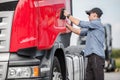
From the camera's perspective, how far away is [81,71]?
12.5 m

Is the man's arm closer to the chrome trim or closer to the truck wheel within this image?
the truck wheel

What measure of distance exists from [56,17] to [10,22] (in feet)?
4.46

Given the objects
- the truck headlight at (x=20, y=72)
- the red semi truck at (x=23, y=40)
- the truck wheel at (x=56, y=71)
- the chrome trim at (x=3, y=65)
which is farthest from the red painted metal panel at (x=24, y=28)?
the truck wheel at (x=56, y=71)

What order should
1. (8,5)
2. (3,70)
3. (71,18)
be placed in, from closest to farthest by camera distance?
(3,70) < (8,5) < (71,18)

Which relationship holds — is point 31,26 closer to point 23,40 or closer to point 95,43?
point 23,40

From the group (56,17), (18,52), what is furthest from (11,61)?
(56,17)

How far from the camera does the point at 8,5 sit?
8305 millimetres

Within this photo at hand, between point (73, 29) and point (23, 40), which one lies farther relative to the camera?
point (73, 29)

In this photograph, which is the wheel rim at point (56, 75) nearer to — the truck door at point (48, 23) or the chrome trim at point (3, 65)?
the truck door at point (48, 23)

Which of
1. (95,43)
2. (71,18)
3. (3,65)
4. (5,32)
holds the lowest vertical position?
(3,65)

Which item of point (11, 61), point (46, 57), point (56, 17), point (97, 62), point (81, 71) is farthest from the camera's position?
point (81, 71)

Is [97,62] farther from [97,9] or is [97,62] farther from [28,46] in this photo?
[28,46]

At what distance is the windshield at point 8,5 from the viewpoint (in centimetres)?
828

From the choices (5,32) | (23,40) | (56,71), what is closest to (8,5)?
(5,32)
